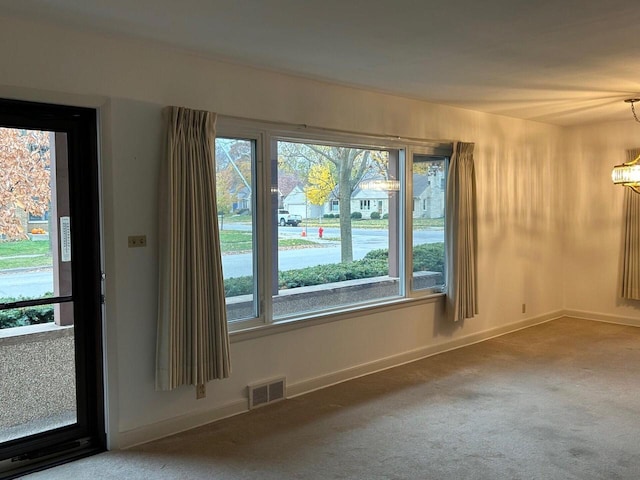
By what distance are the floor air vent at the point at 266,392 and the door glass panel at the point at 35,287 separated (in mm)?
1260

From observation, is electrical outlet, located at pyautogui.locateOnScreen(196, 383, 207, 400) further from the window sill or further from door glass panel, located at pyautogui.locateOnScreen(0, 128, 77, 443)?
door glass panel, located at pyautogui.locateOnScreen(0, 128, 77, 443)

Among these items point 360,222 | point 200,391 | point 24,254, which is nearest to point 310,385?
point 200,391

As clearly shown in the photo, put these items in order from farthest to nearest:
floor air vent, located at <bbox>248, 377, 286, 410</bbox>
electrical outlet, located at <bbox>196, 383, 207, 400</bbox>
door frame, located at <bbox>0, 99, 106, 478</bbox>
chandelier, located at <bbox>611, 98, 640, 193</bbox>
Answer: chandelier, located at <bbox>611, 98, 640, 193</bbox> < floor air vent, located at <bbox>248, 377, 286, 410</bbox> < electrical outlet, located at <bbox>196, 383, 207, 400</bbox> < door frame, located at <bbox>0, 99, 106, 478</bbox>

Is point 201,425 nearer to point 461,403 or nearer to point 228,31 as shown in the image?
point 461,403

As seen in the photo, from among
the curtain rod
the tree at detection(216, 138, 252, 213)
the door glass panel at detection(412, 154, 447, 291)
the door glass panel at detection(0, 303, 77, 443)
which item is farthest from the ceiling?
the door glass panel at detection(0, 303, 77, 443)

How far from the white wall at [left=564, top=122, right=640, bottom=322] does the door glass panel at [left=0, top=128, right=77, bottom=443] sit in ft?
21.0

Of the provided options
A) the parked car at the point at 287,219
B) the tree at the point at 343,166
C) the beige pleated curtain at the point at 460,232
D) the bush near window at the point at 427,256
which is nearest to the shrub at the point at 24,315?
the parked car at the point at 287,219

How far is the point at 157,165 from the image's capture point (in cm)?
354

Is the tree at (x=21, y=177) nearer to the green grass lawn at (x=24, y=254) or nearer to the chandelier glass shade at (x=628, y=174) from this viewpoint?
the green grass lawn at (x=24, y=254)

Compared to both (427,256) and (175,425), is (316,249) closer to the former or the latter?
(427,256)

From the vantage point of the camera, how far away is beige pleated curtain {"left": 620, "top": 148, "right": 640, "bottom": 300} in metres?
6.65

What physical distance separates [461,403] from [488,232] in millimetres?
2483

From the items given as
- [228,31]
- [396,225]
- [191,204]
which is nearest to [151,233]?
[191,204]

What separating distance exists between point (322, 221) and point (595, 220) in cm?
429
